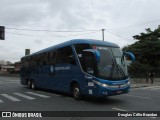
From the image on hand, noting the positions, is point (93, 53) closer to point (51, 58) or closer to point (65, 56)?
point (65, 56)

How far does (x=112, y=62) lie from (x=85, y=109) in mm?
3283

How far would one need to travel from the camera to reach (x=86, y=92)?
1442 cm

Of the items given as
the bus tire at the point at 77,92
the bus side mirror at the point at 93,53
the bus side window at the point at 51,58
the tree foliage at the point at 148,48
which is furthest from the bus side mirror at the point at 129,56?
the tree foliage at the point at 148,48

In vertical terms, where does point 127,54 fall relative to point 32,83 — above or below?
above

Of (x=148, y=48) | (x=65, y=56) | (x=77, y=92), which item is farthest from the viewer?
(x=148, y=48)

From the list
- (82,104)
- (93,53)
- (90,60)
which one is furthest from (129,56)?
(82,104)

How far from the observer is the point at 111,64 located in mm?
14102

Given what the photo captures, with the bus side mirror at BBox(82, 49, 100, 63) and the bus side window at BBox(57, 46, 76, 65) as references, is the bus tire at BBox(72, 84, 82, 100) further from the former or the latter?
the bus side mirror at BBox(82, 49, 100, 63)

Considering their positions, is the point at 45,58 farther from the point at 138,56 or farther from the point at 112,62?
the point at 138,56

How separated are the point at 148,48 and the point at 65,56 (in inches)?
1375

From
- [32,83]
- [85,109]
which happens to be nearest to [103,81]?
[85,109]

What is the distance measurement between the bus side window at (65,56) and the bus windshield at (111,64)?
6.14ft

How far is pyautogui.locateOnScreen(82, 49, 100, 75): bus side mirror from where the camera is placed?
1364cm

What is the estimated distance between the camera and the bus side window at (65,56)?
15934 mm
